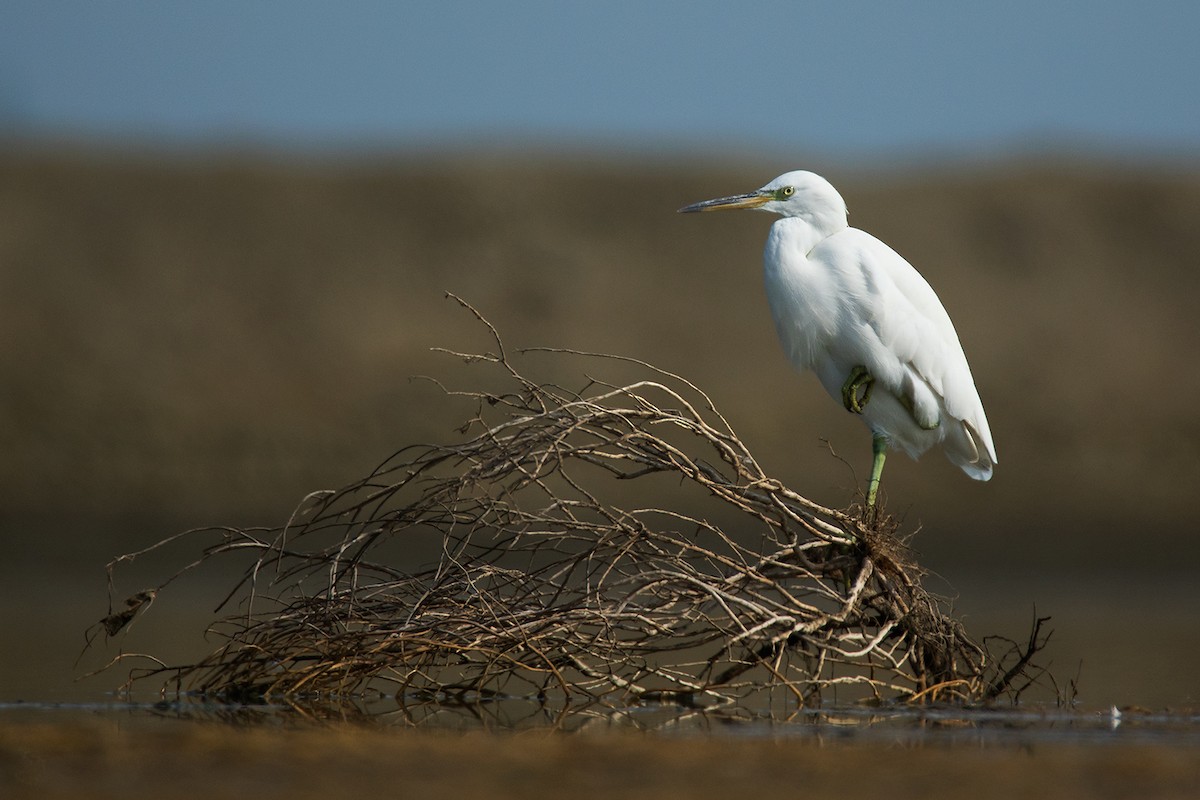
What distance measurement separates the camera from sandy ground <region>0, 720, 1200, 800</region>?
180 inches

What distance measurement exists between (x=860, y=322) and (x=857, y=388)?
387mm

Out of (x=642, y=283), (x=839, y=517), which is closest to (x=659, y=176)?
(x=642, y=283)

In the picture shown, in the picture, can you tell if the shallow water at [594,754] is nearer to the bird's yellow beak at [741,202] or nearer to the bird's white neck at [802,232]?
the bird's white neck at [802,232]

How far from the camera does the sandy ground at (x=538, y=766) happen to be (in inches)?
180

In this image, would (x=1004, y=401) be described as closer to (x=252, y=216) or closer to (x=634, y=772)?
(x=252, y=216)

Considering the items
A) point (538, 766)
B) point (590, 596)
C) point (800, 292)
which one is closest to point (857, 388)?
point (800, 292)

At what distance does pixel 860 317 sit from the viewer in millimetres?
7555

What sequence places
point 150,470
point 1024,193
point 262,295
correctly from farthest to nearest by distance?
point 1024,193 < point 262,295 < point 150,470

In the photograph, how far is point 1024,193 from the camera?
32.2 m

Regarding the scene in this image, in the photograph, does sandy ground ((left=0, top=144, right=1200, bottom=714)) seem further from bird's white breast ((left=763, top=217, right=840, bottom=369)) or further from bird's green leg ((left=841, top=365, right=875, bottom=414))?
bird's white breast ((left=763, top=217, right=840, bottom=369))

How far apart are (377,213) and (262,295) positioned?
4318mm

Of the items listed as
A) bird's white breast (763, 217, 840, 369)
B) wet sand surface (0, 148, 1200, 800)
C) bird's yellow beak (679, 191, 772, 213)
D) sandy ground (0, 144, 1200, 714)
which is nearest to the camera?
wet sand surface (0, 148, 1200, 800)

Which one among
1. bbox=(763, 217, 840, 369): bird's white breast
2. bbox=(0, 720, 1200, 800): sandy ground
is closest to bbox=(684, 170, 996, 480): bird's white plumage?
bbox=(763, 217, 840, 369): bird's white breast

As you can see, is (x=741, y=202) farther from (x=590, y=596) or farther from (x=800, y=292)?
(x=590, y=596)
